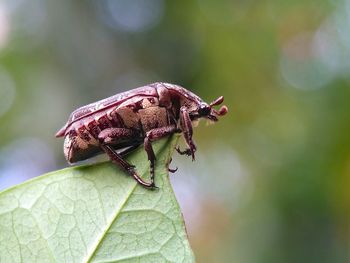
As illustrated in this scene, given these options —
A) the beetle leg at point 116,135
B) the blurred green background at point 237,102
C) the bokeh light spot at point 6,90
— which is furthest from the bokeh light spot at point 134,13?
the beetle leg at point 116,135

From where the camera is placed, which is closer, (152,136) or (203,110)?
(152,136)

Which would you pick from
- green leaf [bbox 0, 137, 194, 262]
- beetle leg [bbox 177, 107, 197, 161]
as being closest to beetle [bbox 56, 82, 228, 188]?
beetle leg [bbox 177, 107, 197, 161]

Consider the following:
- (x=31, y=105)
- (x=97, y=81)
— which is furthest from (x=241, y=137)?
(x=31, y=105)

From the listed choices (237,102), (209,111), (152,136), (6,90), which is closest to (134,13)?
(237,102)

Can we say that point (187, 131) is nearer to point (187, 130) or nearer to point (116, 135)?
point (187, 130)

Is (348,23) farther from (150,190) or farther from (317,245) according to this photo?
(150,190)

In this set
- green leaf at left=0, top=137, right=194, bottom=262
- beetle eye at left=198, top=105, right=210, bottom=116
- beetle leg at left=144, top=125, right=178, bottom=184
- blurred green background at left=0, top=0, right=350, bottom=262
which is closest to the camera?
green leaf at left=0, top=137, right=194, bottom=262

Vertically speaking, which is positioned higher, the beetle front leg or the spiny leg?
the spiny leg

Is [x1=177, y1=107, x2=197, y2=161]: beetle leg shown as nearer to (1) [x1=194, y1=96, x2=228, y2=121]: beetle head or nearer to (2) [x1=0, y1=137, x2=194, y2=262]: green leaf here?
Result: (1) [x1=194, y1=96, x2=228, y2=121]: beetle head
